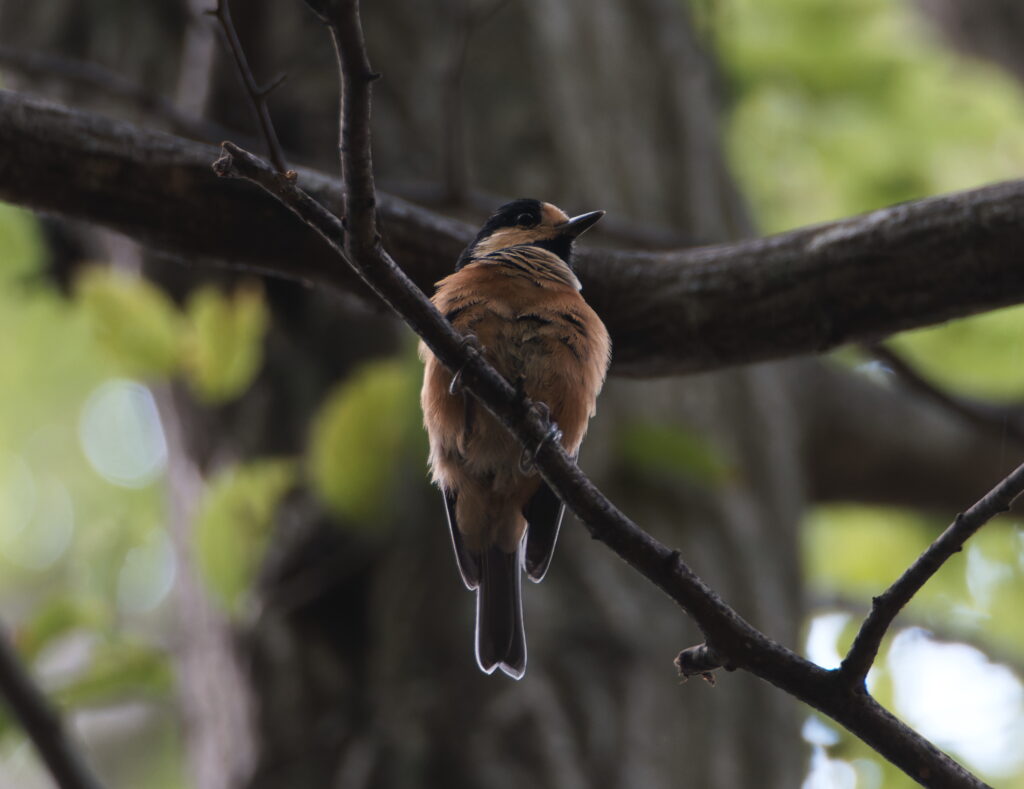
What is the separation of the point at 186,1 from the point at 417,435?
10.6ft

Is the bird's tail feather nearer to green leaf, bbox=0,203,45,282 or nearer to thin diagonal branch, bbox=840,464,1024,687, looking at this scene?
thin diagonal branch, bbox=840,464,1024,687

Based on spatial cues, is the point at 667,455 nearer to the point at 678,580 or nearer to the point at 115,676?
the point at 115,676

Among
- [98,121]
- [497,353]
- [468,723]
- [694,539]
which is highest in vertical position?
[694,539]

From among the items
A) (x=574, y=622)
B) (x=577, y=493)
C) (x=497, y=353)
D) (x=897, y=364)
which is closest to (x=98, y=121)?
(x=497, y=353)

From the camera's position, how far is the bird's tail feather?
270 cm

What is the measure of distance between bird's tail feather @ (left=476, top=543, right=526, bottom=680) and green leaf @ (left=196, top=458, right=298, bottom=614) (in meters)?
0.73

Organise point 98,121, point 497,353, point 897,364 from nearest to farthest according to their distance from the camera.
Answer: point 98,121, point 497,353, point 897,364

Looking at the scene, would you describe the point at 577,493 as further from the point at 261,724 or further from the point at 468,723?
the point at 261,724

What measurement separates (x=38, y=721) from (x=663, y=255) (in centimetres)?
217

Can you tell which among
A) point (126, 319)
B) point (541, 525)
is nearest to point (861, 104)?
point (541, 525)

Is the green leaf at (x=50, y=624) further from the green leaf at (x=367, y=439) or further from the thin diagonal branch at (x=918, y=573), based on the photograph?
the thin diagonal branch at (x=918, y=573)

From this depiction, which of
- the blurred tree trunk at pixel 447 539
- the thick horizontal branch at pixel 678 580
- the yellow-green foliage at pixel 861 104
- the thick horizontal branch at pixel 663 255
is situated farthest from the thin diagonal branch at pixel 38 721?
the yellow-green foliage at pixel 861 104

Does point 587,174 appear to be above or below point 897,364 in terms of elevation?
above

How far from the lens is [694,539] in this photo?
4727 mm
